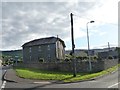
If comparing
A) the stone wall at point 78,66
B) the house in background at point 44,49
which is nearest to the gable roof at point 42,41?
the house in background at point 44,49

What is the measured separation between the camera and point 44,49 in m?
77.2

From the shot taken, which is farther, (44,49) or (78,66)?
(44,49)

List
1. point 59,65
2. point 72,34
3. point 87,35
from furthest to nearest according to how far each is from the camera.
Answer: point 59,65 → point 87,35 → point 72,34

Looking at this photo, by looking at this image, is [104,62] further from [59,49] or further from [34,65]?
[59,49]

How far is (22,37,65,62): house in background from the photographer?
7459 centimetres

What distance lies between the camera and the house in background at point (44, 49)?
245 feet

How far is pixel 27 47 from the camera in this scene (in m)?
82.0

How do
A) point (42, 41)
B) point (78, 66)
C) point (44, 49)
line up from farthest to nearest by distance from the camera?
1. point (42, 41)
2. point (44, 49)
3. point (78, 66)

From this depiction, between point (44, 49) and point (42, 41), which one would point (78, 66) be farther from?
point (42, 41)

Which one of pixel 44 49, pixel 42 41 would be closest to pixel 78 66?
pixel 44 49

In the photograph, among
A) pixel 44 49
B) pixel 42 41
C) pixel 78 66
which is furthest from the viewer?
pixel 42 41

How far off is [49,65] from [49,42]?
30.1 metres

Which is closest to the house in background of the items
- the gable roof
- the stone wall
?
the gable roof

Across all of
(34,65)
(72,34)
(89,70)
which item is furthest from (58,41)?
(72,34)
